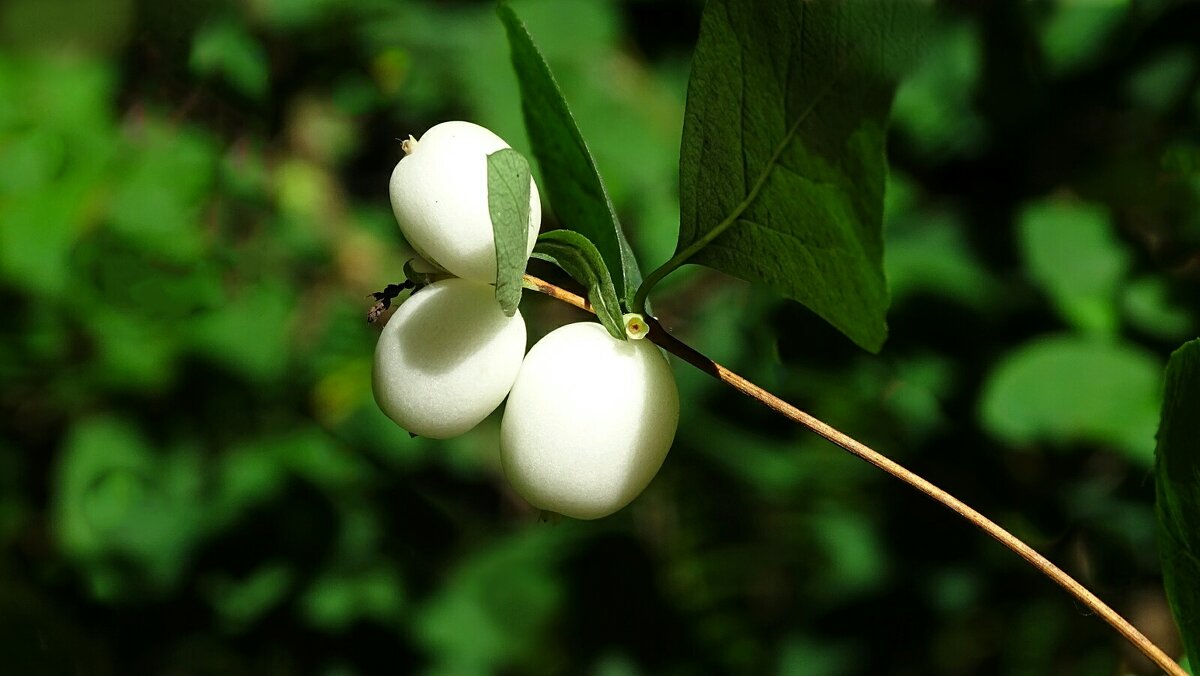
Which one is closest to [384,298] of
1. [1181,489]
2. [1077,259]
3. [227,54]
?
[1181,489]

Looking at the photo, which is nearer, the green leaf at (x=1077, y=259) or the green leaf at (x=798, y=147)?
the green leaf at (x=798, y=147)

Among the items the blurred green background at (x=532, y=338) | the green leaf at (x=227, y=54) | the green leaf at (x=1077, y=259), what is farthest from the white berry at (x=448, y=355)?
the green leaf at (x=227, y=54)

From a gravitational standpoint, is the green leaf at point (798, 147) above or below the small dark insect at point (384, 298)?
above

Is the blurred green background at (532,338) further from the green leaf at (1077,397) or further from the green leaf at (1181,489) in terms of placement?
the green leaf at (1181,489)

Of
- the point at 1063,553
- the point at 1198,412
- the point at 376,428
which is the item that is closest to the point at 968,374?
the point at 1063,553

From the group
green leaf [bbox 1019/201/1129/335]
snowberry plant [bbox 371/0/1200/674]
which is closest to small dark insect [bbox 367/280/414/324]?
snowberry plant [bbox 371/0/1200/674]
